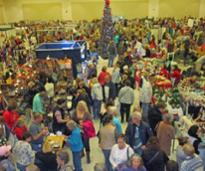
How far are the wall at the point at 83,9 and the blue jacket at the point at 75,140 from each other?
24.6 meters

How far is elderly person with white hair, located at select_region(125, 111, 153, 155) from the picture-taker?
534 centimetres

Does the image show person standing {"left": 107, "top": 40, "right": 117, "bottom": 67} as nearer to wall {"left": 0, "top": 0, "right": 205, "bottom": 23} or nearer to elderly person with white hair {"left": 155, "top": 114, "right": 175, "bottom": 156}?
elderly person with white hair {"left": 155, "top": 114, "right": 175, "bottom": 156}

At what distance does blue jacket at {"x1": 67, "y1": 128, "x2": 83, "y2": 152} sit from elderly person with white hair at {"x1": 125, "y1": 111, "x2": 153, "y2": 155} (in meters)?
0.85

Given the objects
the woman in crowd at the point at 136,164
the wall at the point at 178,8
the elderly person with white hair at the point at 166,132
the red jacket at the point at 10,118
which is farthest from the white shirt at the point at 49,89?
the wall at the point at 178,8

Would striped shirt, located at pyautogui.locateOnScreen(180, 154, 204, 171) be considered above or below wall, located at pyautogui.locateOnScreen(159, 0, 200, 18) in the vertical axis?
below

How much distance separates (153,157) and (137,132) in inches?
34.4

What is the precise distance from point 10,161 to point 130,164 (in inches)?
77.4

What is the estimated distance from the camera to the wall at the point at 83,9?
92.7 ft

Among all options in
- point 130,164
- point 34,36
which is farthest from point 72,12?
point 130,164

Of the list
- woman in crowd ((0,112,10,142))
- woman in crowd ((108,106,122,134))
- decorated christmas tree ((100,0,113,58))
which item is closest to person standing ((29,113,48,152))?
woman in crowd ((0,112,10,142))

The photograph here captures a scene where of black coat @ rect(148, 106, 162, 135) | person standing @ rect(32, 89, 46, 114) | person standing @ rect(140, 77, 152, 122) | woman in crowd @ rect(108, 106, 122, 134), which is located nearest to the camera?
woman in crowd @ rect(108, 106, 122, 134)

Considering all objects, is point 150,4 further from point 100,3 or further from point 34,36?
point 34,36

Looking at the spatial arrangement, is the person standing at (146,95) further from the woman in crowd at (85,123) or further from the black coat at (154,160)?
the black coat at (154,160)

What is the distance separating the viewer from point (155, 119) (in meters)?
6.23
